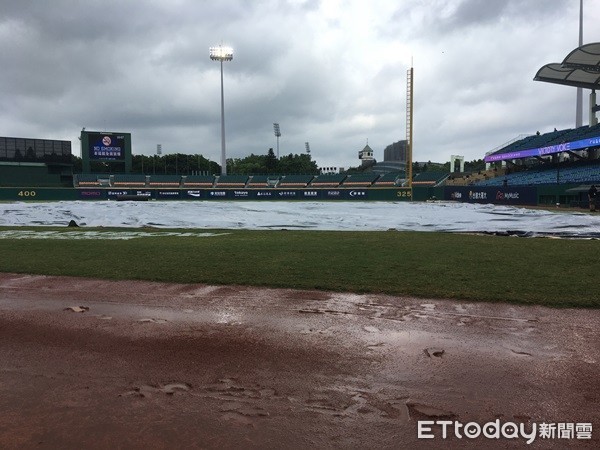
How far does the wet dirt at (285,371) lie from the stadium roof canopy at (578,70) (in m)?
42.4

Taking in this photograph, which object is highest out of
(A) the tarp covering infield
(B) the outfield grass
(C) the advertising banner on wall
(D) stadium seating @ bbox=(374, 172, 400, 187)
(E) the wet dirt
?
(D) stadium seating @ bbox=(374, 172, 400, 187)

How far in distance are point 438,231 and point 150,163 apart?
10647 centimetres

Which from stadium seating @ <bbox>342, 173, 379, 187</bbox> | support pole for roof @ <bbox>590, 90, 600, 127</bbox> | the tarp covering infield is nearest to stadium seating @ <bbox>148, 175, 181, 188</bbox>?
stadium seating @ <bbox>342, 173, 379, 187</bbox>

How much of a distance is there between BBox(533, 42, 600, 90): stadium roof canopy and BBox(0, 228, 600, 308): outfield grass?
35.1 metres

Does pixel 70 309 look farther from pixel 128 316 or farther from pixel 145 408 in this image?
pixel 145 408

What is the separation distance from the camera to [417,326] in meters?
4.82

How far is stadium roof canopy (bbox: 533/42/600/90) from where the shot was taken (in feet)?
119

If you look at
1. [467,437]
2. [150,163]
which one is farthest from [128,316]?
[150,163]

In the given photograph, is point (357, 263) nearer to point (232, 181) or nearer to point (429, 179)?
point (429, 179)

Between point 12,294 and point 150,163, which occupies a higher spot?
point 150,163

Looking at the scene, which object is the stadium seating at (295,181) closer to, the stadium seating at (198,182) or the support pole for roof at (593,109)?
the stadium seating at (198,182)

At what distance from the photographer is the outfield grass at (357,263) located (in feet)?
21.1

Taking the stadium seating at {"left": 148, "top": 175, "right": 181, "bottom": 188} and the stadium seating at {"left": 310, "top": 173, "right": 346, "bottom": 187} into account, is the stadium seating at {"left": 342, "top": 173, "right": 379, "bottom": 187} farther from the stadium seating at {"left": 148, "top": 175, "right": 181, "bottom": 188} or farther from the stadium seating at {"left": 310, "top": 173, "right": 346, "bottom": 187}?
the stadium seating at {"left": 148, "top": 175, "right": 181, "bottom": 188}

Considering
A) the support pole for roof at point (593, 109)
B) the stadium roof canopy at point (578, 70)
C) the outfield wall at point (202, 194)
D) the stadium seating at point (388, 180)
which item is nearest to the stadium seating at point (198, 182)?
the outfield wall at point (202, 194)
